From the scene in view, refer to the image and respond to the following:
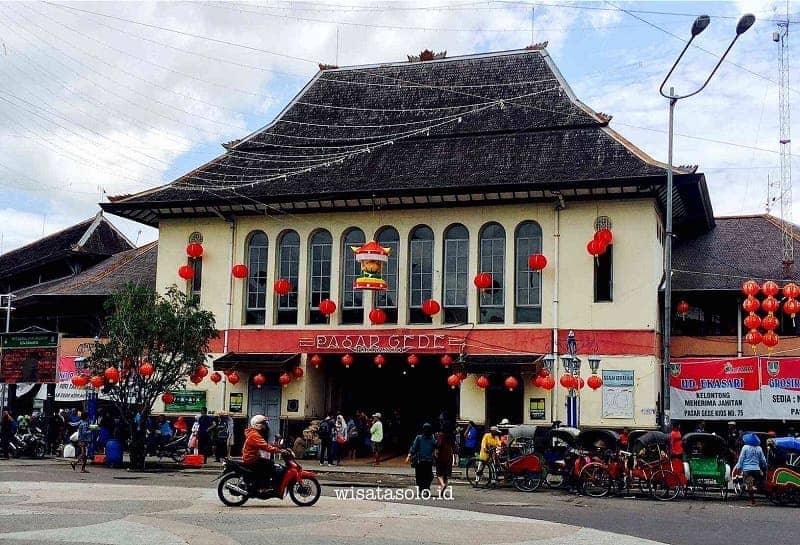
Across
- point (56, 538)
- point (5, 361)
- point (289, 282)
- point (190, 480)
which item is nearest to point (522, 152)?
point (289, 282)

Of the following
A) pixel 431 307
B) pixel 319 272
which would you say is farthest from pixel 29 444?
pixel 431 307

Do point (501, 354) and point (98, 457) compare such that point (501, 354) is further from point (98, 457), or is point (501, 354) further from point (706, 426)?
point (98, 457)

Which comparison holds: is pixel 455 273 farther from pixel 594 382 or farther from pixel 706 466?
pixel 706 466

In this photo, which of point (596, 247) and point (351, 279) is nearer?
point (596, 247)

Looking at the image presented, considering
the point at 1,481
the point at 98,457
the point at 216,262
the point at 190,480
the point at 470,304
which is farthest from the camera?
the point at 216,262

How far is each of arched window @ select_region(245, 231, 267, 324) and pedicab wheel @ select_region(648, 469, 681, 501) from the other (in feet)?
50.2

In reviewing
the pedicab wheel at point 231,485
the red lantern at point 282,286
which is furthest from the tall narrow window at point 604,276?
the pedicab wheel at point 231,485

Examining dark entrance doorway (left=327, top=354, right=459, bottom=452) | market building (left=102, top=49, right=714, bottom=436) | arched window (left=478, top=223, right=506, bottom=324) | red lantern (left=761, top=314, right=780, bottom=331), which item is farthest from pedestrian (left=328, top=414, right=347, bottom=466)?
red lantern (left=761, top=314, right=780, bottom=331)

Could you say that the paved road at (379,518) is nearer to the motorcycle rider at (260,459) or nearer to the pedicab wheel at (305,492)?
the pedicab wheel at (305,492)

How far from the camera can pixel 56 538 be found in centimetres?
1259

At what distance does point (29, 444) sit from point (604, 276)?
18.5 meters

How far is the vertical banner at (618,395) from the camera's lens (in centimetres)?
2839

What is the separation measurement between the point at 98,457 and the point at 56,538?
16.2 metres

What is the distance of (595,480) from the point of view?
21.8 meters
